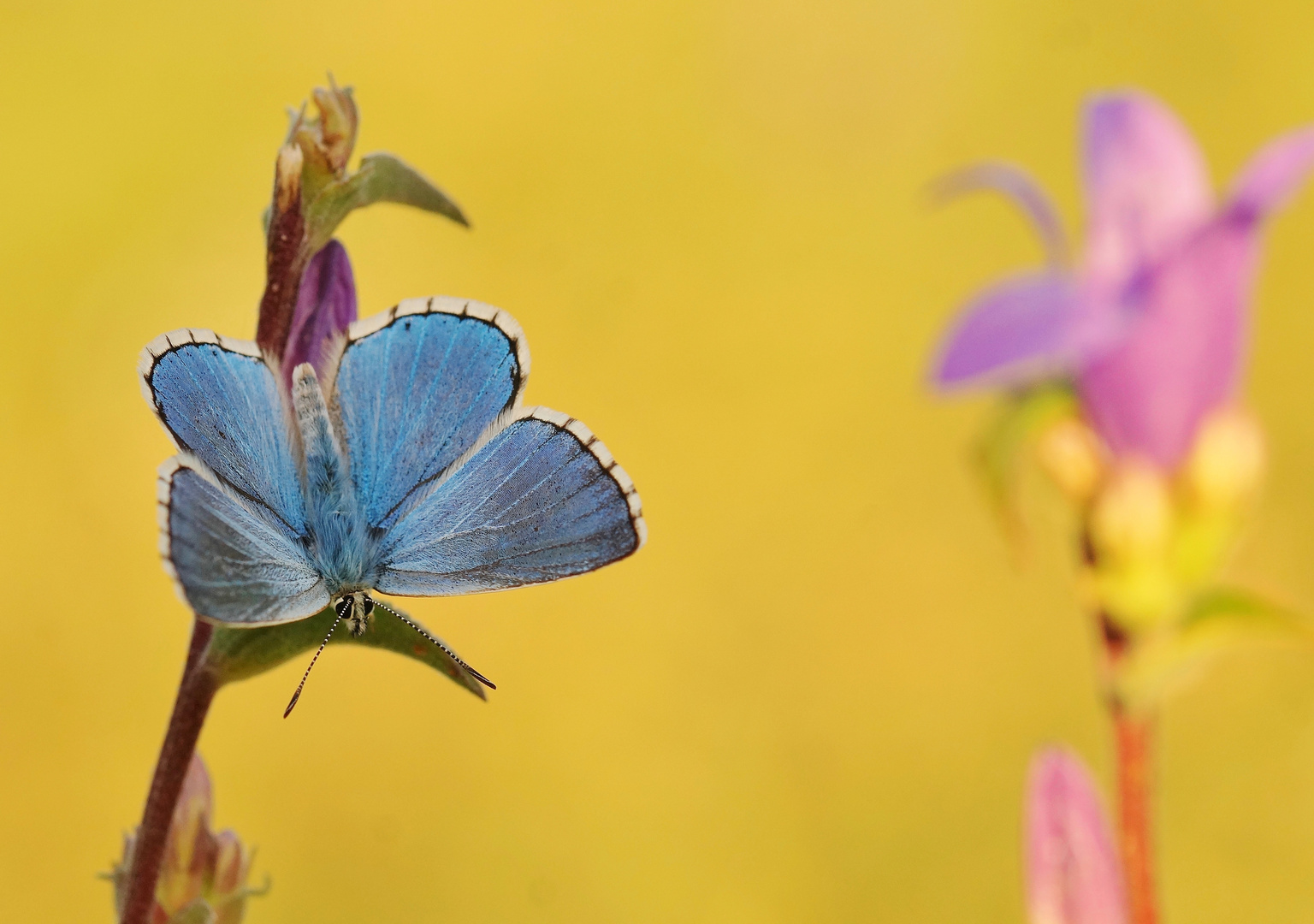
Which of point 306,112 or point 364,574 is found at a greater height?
point 306,112

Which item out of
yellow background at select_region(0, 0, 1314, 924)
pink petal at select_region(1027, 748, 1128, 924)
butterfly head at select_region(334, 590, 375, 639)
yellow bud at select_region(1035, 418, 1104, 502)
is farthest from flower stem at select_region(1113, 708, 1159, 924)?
yellow background at select_region(0, 0, 1314, 924)

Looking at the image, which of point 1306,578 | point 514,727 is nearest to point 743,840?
point 514,727

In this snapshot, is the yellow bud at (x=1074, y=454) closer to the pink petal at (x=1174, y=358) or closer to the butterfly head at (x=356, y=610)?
the pink petal at (x=1174, y=358)

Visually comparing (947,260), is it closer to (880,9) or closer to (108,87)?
(880,9)

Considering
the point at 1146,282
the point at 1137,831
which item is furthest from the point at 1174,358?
the point at 1137,831

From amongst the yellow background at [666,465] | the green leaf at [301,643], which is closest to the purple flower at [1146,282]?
the green leaf at [301,643]

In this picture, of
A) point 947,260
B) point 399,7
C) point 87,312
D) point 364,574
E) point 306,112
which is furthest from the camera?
point 399,7
